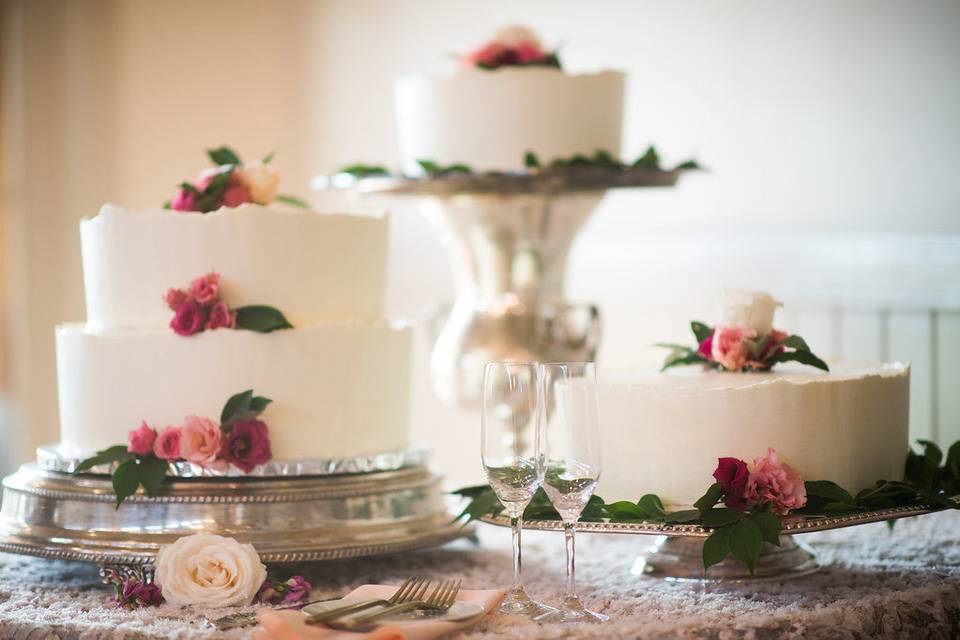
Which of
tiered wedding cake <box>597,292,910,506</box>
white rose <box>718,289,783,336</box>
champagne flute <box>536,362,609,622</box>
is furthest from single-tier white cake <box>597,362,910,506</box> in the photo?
champagne flute <box>536,362,609,622</box>

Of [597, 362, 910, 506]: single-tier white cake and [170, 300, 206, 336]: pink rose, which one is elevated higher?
[170, 300, 206, 336]: pink rose

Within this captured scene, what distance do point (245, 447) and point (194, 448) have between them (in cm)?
8

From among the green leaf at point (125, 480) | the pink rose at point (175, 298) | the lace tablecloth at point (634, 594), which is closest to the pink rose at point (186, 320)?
the pink rose at point (175, 298)

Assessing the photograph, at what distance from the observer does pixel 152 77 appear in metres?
5.39

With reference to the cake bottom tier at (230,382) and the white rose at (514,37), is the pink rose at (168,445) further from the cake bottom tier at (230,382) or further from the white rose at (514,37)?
the white rose at (514,37)

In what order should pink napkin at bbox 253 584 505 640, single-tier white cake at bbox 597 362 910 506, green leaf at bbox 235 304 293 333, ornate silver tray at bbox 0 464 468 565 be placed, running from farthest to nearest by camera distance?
green leaf at bbox 235 304 293 333 → ornate silver tray at bbox 0 464 468 565 → single-tier white cake at bbox 597 362 910 506 → pink napkin at bbox 253 584 505 640

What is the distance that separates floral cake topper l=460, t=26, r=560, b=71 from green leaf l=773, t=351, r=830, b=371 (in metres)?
1.10

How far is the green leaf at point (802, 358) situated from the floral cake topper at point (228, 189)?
926 mm

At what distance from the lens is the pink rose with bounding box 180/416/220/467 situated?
2.01 m

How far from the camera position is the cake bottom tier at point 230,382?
6.81 feet

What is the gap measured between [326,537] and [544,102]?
123 cm

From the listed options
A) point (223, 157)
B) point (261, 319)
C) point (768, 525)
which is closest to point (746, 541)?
point (768, 525)

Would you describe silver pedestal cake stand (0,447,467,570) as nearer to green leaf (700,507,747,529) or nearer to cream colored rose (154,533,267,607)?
cream colored rose (154,533,267,607)

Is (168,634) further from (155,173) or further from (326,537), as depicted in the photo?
(155,173)
